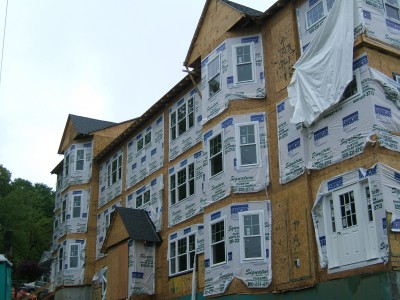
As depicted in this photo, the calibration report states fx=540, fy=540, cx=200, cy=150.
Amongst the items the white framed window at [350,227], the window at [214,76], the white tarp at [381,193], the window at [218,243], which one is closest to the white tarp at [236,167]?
the window at [218,243]

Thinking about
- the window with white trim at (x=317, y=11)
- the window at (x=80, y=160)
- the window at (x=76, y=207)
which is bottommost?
the window at (x=76, y=207)

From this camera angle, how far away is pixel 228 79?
21.7 metres

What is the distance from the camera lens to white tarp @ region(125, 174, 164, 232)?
27866mm

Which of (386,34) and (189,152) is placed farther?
(189,152)

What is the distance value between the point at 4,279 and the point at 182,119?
46.7 ft

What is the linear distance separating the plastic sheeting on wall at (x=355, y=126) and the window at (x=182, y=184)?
7.88 meters

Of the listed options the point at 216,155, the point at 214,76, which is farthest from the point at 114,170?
the point at 216,155

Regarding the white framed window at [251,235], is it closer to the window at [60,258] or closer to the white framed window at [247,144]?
the white framed window at [247,144]

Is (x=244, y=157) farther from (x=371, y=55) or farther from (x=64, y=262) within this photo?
(x=64, y=262)

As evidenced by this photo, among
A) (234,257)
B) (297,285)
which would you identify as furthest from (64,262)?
(297,285)

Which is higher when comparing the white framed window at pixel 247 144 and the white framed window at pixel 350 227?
the white framed window at pixel 247 144

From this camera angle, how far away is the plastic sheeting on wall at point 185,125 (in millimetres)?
25641

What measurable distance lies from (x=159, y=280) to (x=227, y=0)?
13669 millimetres

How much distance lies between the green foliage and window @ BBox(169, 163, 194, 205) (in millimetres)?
24265
